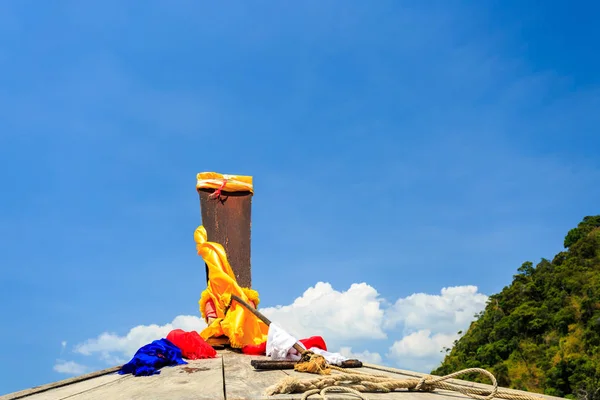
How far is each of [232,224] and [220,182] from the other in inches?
24.0

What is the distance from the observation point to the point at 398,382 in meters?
2.63

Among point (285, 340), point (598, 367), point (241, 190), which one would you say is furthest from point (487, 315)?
point (285, 340)

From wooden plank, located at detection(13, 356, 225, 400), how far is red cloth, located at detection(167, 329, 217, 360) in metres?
0.59

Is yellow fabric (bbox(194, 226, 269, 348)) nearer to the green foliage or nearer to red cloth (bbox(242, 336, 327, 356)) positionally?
red cloth (bbox(242, 336, 327, 356))

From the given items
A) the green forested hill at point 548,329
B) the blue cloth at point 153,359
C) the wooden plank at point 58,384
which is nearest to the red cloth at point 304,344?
the blue cloth at point 153,359

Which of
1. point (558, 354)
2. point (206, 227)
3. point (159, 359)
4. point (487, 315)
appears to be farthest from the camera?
point (487, 315)

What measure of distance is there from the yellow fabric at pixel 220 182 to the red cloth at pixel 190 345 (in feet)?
8.58

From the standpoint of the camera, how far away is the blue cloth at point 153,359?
3.51 meters

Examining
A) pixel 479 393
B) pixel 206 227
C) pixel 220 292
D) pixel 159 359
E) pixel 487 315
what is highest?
pixel 487 315

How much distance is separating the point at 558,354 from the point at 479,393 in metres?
22.6

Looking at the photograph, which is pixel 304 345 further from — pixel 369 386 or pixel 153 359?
pixel 369 386

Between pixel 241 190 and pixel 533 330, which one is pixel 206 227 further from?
pixel 533 330

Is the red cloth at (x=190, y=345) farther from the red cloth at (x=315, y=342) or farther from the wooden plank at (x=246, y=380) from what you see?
the red cloth at (x=315, y=342)

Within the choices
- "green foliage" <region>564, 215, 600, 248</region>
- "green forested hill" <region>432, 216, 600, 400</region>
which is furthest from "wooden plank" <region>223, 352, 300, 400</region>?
"green foliage" <region>564, 215, 600, 248</region>
